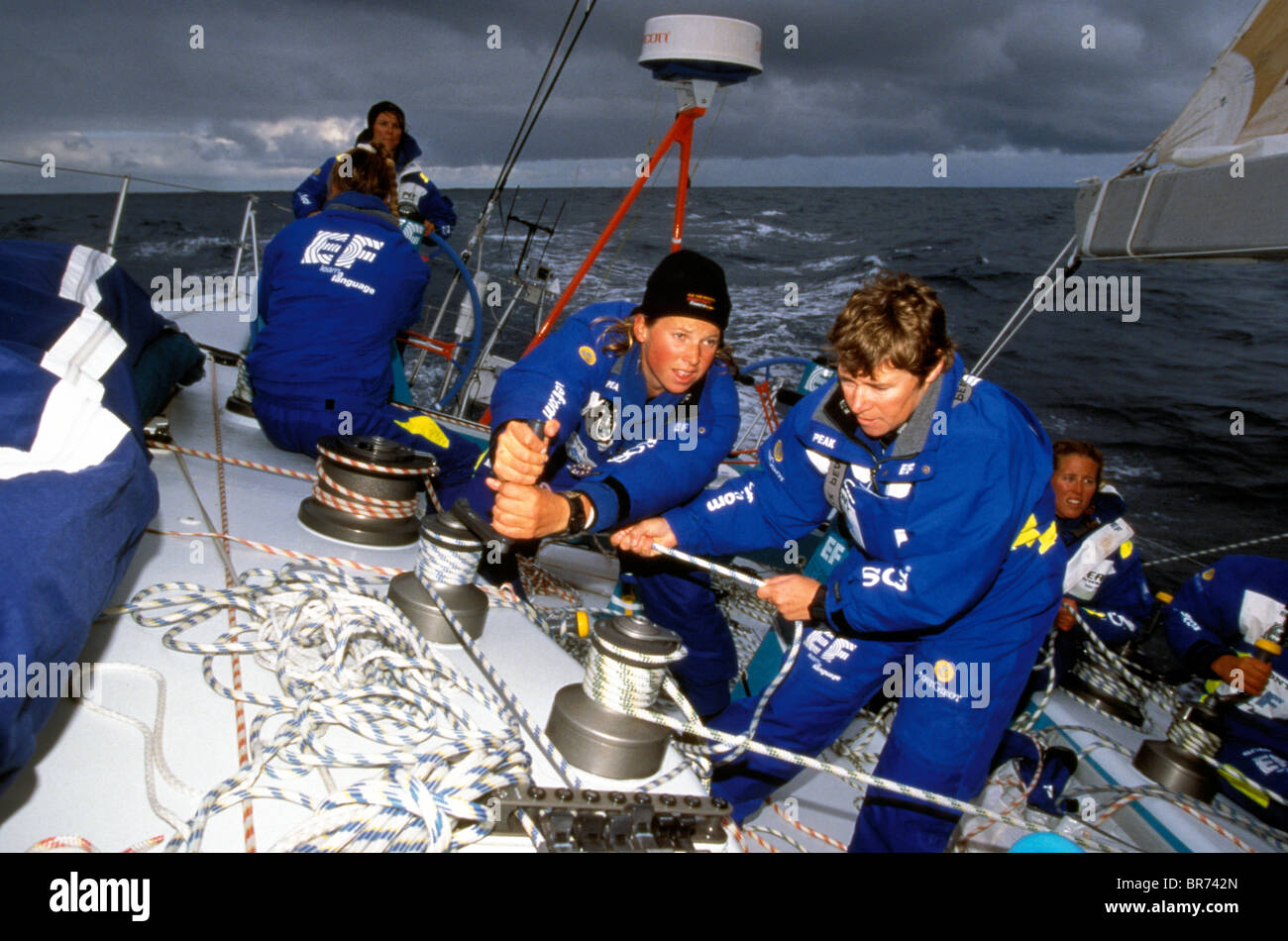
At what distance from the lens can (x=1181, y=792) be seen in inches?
109

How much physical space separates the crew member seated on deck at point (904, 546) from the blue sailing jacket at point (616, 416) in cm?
10

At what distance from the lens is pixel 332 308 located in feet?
9.21

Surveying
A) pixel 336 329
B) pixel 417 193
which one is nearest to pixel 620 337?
pixel 336 329

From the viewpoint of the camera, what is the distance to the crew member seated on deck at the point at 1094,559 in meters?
3.51

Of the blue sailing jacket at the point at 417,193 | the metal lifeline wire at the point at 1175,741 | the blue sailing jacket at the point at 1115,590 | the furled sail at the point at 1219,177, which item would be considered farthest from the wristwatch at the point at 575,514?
the blue sailing jacket at the point at 417,193

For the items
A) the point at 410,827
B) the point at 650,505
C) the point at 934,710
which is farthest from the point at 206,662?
the point at 934,710

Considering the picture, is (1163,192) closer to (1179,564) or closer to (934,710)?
(934,710)

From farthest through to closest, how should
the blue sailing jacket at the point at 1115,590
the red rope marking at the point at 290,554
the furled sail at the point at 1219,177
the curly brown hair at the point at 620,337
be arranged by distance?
1. the blue sailing jacket at the point at 1115,590
2. the curly brown hair at the point at 620,337
3. the furled sail at the point at 1219,177
4. the red rope marking at the point at 290,554

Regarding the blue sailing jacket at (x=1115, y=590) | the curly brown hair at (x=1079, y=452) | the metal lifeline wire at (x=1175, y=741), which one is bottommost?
the metal lifeline wire at (x=1175, y=741)

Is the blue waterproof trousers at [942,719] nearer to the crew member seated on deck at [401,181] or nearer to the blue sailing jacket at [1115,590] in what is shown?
the blue sailing jacket at [1115,590]

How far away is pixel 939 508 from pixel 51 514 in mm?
1510

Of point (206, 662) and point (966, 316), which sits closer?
point (206, 662)

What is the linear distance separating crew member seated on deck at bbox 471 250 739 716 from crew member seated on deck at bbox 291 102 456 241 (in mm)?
2155
